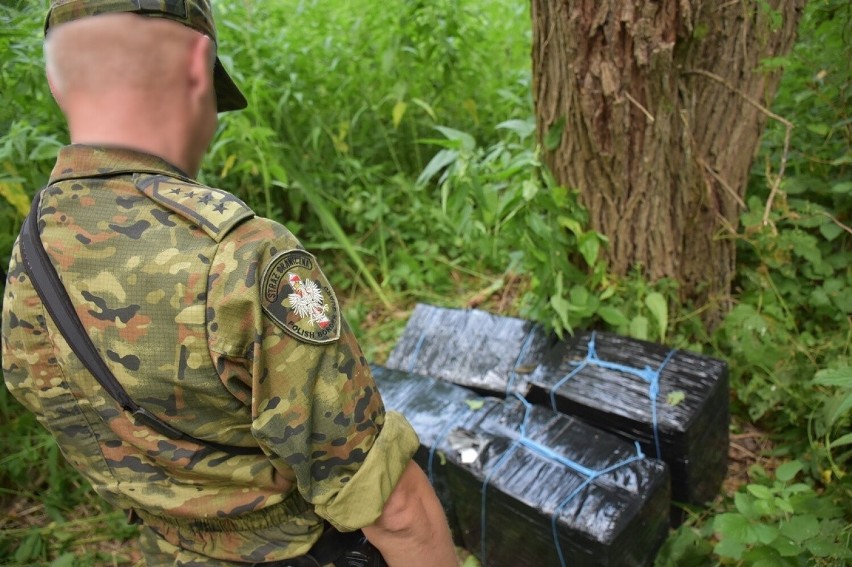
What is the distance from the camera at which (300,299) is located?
2.88 ft

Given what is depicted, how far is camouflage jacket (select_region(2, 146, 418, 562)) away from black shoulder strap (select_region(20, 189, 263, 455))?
0.06 feet

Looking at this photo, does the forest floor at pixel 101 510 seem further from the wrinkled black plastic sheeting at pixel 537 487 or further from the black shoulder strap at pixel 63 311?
the black shoulder strap at pixel 63 311

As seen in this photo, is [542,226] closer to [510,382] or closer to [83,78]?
[510,382]

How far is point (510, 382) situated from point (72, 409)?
1742 mm

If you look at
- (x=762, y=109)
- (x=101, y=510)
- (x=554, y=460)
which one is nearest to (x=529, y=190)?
(x=762, y=109)

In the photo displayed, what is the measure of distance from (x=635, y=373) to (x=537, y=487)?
622 millimetres

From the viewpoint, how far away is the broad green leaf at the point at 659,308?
2334mm

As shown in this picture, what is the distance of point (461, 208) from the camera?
2.46 meters

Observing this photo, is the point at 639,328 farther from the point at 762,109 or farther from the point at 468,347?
the point at 762,109

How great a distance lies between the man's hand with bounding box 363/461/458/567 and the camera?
1034mm

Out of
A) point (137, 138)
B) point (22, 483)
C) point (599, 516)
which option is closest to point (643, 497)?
point (599, 516)

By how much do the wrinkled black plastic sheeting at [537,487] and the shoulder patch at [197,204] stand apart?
4.44 feet

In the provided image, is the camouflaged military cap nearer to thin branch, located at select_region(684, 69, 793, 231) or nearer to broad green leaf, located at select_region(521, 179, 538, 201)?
broad green leaf, located at select_region(521, 179, 538, 201)

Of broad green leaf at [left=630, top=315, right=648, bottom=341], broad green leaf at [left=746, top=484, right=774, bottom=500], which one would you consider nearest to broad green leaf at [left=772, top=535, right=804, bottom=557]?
broad green leaf at [left=746, top=484, right=774, bottom=500]
